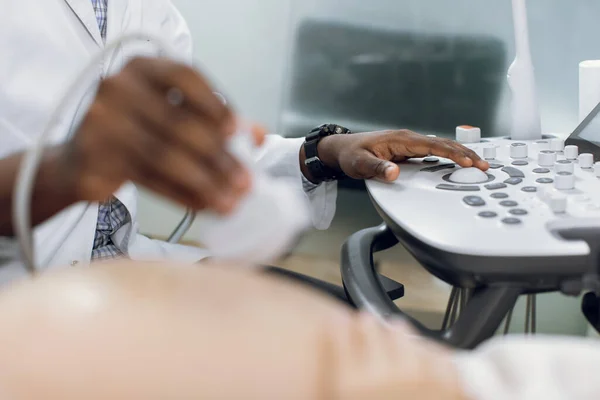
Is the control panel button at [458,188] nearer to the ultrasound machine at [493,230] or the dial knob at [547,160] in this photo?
the ultrasound machine at [493,230]

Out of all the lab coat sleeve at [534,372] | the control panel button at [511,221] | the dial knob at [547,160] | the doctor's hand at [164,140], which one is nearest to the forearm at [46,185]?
the doctor's hand at [164,140]

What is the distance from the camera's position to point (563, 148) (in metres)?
0.88

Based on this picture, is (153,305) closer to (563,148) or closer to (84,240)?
(84,240)

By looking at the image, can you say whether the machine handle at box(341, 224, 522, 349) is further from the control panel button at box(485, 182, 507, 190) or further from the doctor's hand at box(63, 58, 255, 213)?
the doctor's hand at box(63, 58, 255, 213)

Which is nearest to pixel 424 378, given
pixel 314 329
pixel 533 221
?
pixel 314 329

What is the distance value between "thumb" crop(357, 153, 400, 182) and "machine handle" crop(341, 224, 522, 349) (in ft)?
0.26

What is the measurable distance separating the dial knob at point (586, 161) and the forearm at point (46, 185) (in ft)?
1.93

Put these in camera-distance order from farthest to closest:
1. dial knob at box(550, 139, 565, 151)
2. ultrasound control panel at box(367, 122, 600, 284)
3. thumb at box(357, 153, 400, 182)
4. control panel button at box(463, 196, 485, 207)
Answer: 1. dial knob at box(550, 139, 565, 151)
2. thumb at box(357, 153, 400, 182)
3. control panel button at box(463, 196, 485, 207)
4. ultrasound control panel at box(367, 122, 600, 284)

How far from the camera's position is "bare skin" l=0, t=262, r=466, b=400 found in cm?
32

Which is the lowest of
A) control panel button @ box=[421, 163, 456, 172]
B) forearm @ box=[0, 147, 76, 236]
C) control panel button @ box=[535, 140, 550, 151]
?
control panel button @ box=[535, 140, 550, 151]

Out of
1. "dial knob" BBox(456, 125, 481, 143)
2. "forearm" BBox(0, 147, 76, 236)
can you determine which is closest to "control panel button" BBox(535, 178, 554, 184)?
"dial knob" BBox(456, 125, 481, 143)

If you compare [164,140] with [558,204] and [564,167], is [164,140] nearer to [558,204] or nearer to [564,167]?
[558,204]

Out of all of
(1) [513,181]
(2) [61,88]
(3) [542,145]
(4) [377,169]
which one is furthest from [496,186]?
(2) [61,88]

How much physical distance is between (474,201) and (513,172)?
0.14 metres
